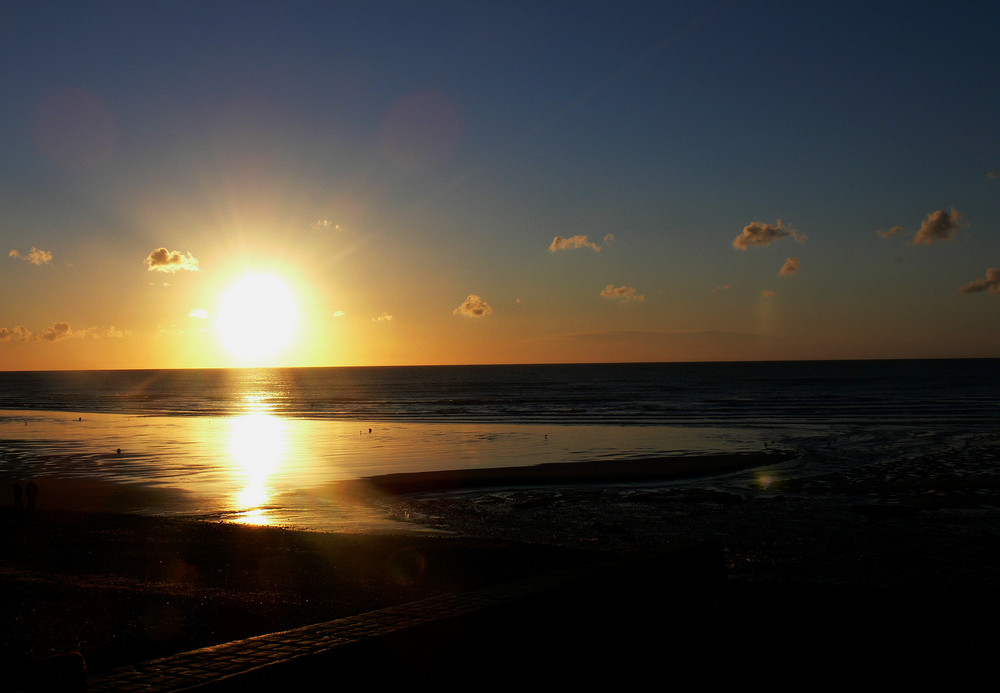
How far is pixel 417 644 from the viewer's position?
688 centimetres

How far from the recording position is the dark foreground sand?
388 inches

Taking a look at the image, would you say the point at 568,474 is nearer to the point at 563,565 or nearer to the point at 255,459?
the point at 563,565

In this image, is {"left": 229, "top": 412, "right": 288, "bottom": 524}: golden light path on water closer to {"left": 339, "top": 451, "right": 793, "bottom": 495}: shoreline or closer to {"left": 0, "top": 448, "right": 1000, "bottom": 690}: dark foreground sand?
{"left": 339, "top": 451, "right": 793, "bottom": 495}: shoreline

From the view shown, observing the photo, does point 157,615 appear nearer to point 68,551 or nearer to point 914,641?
point 68,551

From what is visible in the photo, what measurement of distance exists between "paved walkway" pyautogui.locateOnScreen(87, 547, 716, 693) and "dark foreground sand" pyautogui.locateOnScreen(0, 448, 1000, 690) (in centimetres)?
40

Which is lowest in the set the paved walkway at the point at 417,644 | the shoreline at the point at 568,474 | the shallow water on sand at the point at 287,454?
the shoreline at the point at 568,474

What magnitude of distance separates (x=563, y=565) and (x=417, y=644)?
27.2 ft

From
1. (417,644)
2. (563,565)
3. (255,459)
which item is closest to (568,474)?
(563,565)

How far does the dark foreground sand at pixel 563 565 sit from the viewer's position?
9867 mm

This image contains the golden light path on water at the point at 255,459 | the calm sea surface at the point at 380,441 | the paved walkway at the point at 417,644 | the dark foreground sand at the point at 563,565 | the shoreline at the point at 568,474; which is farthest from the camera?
the shoreline at the point at 568,474

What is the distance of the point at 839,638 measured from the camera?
33.0 feet

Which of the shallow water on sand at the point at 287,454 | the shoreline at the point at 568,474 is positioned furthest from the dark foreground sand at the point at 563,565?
the shallow water on sand at the point at 287,454

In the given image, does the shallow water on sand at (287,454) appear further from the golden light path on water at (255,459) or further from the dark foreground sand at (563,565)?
the dark foreground sand at (563,565)

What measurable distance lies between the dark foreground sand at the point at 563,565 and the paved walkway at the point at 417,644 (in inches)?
15.7
